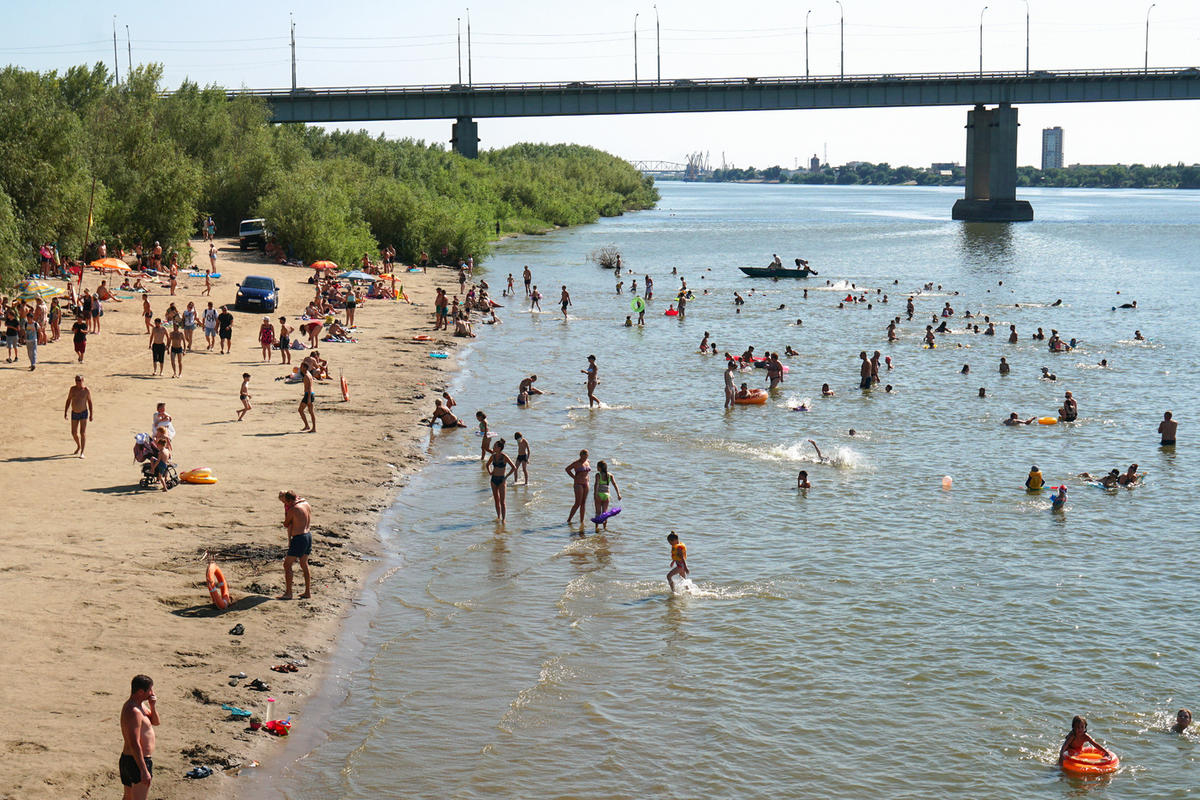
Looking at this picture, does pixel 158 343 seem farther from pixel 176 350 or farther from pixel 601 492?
pixel 601 492

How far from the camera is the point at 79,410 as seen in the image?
77.2 feet

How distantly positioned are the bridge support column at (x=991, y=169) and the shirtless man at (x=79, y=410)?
117 metres

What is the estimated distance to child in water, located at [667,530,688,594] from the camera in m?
19.7

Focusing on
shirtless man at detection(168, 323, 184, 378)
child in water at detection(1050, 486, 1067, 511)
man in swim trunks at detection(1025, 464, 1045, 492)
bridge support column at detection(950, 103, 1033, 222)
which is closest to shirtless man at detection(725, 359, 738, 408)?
man in swim trunks at detection(1025, 464, 1045, 492)

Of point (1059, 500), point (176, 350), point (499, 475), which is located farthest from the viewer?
point (176, 350)

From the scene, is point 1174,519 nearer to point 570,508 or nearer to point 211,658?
point 570,508

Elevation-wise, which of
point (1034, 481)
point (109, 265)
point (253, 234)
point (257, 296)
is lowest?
point (1034, 481)

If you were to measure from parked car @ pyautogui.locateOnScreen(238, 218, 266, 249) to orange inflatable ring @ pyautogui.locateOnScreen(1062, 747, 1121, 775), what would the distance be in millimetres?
59733

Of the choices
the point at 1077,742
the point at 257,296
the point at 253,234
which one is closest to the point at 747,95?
the point at 253,234

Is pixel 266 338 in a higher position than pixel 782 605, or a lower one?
higher

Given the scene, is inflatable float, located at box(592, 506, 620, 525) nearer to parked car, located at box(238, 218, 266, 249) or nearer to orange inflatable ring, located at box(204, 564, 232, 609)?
orange inflatable ring, located at box(204, 564, 232, 609)

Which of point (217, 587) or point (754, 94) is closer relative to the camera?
point (217, 587)

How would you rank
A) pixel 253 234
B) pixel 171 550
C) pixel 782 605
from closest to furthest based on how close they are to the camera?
pixel 171 550
pixel 782 605
pixel 253 234

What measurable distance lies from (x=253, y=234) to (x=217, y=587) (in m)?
54.0
